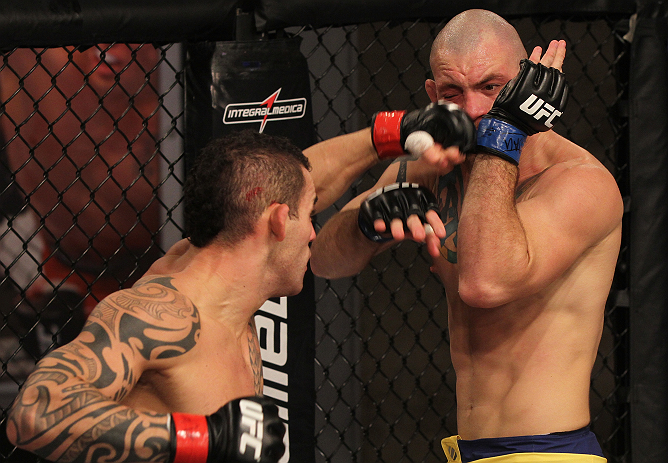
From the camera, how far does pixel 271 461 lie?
3.26 ft

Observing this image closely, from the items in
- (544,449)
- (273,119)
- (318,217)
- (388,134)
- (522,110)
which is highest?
(522,110)

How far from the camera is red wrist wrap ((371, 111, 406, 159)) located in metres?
1.42

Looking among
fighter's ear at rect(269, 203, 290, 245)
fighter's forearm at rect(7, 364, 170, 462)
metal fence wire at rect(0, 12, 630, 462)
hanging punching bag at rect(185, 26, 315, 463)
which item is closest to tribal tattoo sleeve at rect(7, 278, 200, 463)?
fighter's forearm at rect(7, 364, 170, 462)

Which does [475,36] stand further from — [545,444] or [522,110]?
[545,444]

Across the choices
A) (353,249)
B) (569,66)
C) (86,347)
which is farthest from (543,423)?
(569,66)

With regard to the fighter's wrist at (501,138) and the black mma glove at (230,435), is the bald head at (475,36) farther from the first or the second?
the black mma glove at (230,435)

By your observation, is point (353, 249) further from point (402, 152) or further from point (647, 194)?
point (647, 194)

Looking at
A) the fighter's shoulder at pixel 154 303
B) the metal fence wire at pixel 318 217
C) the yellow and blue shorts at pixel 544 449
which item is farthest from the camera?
the metal fence wire at pixel 318 217

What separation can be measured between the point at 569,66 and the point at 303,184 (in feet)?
6.84

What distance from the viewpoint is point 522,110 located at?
49.1 inches

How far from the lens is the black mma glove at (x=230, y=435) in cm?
94

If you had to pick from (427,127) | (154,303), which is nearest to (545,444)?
(427,127)

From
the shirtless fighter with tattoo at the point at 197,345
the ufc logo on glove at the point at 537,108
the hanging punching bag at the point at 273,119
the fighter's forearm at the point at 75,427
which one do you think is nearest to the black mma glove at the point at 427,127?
the ufc logo on glove at the point at 537,108

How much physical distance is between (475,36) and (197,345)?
0.87m
